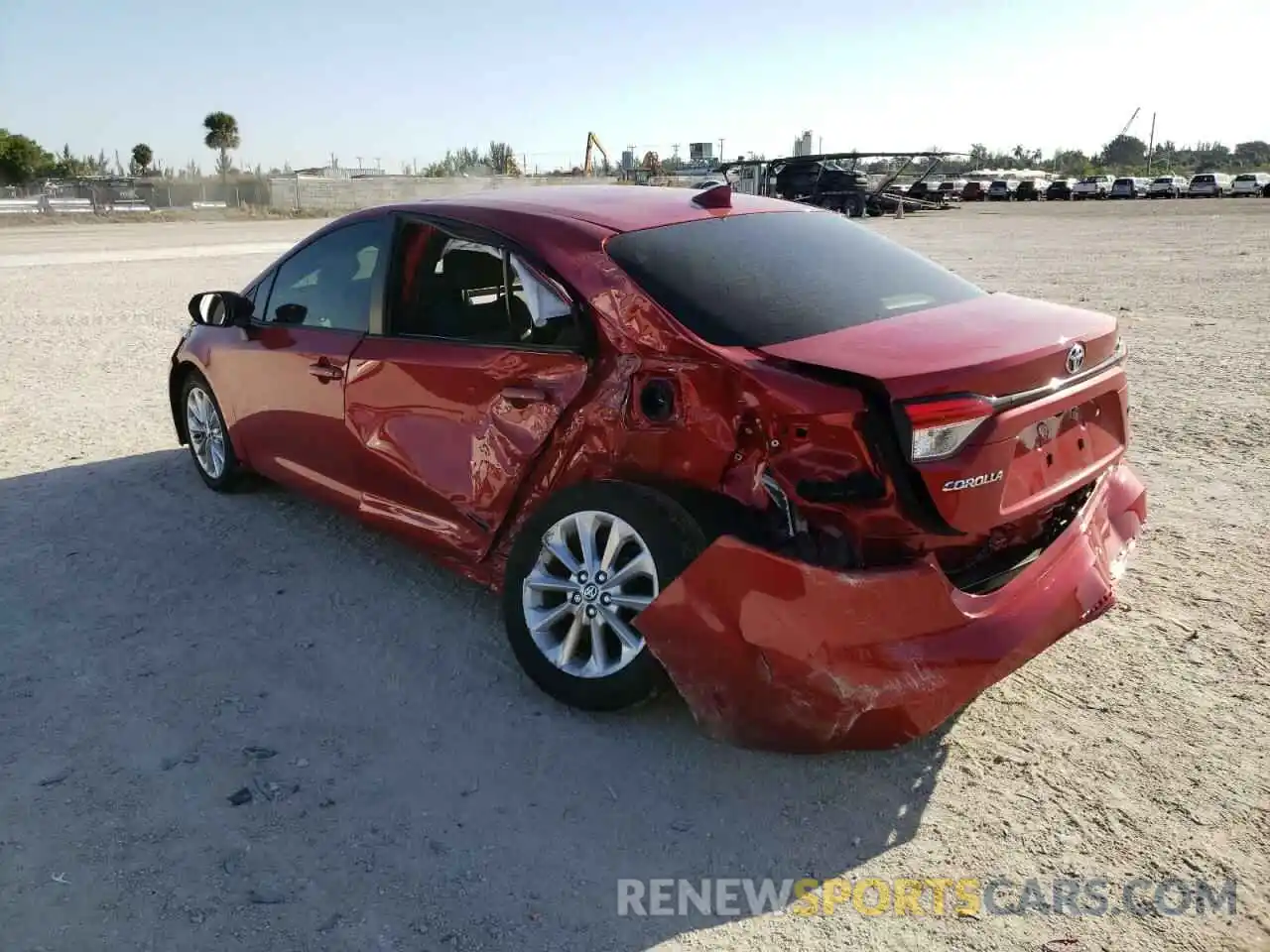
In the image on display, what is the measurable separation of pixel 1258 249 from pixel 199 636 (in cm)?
1989

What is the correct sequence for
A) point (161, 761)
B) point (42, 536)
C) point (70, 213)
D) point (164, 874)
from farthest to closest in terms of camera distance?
point (70, 213), point (42, 536), point (161, 761), point (164, 874)

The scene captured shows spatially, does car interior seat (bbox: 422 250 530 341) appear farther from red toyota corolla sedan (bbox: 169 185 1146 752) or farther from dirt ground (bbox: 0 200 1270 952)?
dirt ground (bbox: 0 200 1270 952)

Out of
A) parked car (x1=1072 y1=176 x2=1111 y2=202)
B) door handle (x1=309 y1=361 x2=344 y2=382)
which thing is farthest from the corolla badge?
parked car (x1=1072 y1=176 x2=1111 y2=202)

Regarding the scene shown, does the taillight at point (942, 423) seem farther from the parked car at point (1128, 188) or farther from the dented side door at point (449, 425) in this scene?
the parked car at point (1128, 188)

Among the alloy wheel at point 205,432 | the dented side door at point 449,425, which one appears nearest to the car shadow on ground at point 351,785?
the dented side door at point 449,425

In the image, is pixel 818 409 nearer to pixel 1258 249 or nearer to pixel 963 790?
pixel 963 790

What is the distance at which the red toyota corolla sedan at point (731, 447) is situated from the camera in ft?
8.80

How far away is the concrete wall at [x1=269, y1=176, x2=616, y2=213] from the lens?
52.3 meters

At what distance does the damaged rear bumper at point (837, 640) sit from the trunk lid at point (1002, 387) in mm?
232

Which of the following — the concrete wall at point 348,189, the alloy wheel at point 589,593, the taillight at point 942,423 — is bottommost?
the alloy wheel at point 589,593

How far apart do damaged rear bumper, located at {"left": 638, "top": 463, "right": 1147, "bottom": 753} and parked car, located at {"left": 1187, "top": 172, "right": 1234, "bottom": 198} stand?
59.7 metres

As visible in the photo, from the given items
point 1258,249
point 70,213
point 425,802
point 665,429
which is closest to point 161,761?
point 425,802

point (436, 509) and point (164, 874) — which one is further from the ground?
point (436, 509)

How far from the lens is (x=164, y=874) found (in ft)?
8.52
